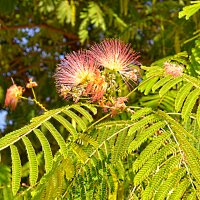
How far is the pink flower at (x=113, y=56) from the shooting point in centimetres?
150

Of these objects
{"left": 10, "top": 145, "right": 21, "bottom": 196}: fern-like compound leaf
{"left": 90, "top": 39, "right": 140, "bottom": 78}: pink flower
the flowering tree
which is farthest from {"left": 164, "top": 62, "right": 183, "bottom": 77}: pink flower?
{"left": 10, "top": 145, "right": 21, "bottom": 196}: fern-like compound leaf

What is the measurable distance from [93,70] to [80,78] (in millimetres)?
42

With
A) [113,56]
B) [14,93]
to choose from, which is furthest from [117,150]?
[14,93]

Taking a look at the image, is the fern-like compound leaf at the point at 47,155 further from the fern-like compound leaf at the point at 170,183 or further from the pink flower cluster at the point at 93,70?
the fern-like compound leaf at the point at 170,183

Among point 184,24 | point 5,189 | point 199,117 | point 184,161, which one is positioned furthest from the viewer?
point 184,24

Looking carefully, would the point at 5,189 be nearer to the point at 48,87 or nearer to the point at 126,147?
the point at 126,147

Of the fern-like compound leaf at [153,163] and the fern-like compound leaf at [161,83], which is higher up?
the fern-like compound leaf at [161,83]

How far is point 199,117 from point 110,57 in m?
0.31

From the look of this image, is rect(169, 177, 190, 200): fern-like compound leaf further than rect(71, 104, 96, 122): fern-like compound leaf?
No

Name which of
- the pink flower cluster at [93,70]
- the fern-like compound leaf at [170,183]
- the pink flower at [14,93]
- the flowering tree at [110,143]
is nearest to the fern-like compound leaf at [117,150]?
the flowering tree at [110,143]

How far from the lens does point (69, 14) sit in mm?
3727

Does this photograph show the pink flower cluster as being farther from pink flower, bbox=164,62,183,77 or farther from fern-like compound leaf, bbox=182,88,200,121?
fern-like compound leaf, bbox=182,88,200,121

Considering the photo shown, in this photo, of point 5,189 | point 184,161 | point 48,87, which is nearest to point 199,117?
point 184,161

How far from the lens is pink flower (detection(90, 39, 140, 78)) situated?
150 cm
